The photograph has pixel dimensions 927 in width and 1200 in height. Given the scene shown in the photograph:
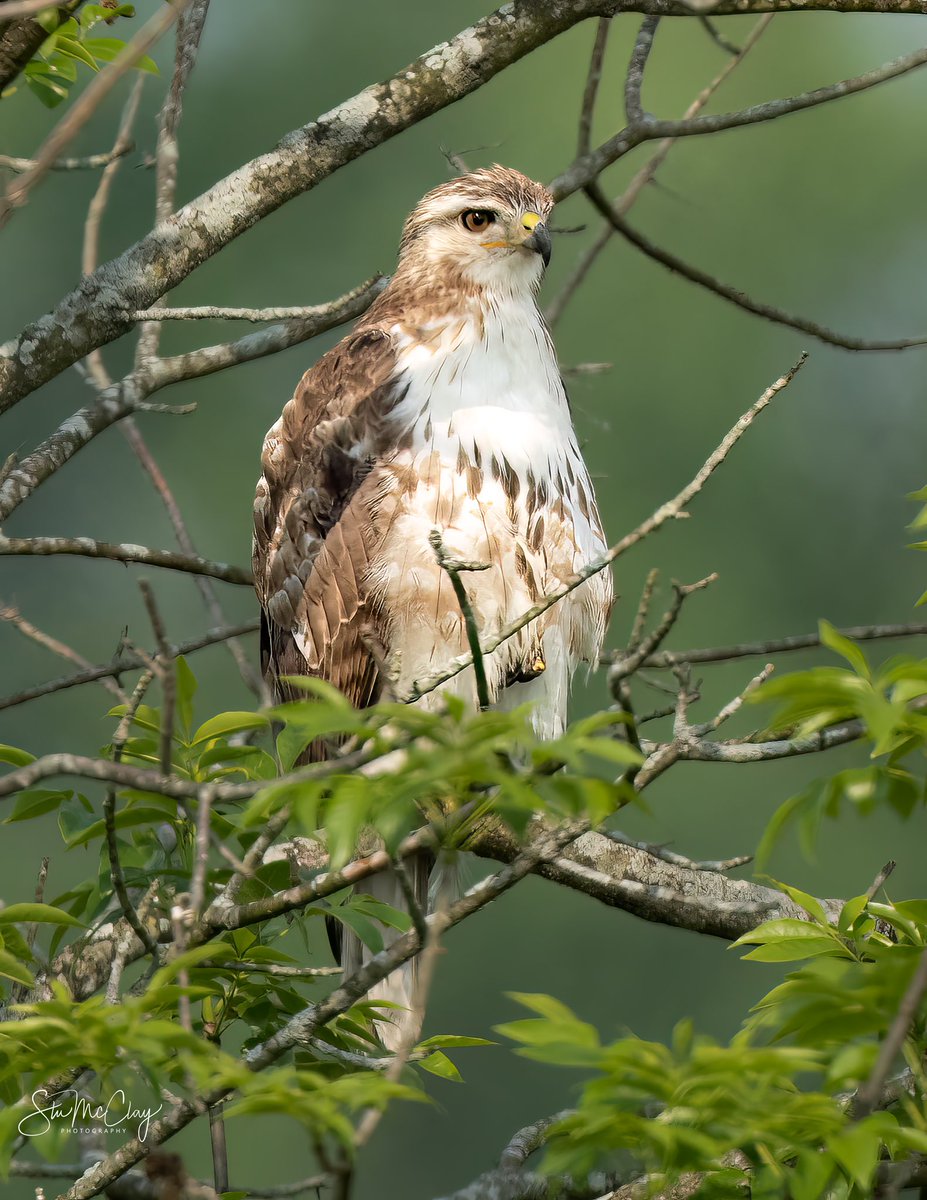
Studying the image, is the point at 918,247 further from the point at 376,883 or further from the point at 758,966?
the point at 376,883

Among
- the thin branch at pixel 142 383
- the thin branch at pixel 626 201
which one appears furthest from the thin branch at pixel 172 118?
the thin branch at pixel 626 201

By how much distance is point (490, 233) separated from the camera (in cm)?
399

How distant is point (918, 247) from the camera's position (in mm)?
17047

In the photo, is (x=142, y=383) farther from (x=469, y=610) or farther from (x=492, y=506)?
(x=469, y=610)

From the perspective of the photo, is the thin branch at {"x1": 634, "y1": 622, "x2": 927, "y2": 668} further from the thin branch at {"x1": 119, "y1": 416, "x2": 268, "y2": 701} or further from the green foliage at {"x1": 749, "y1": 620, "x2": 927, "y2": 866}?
A: the thin branch at {"x1": 119, "y1": 416, "x2": 268, "y2": 701}

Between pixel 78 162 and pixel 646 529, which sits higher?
pixel 78 162

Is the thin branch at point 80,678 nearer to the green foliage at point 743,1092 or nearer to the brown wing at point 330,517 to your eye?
the brown wing at point 330,517

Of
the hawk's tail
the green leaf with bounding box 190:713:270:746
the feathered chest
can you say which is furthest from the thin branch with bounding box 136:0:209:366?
the hawk's tail

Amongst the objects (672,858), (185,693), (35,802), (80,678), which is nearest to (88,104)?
(185,693)

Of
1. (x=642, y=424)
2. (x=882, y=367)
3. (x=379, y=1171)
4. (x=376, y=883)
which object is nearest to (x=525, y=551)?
(x=376, y=883)

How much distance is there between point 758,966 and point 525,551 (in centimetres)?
917

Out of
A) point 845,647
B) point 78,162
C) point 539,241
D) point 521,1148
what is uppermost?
point 78,162

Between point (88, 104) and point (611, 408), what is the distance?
13056 mm
